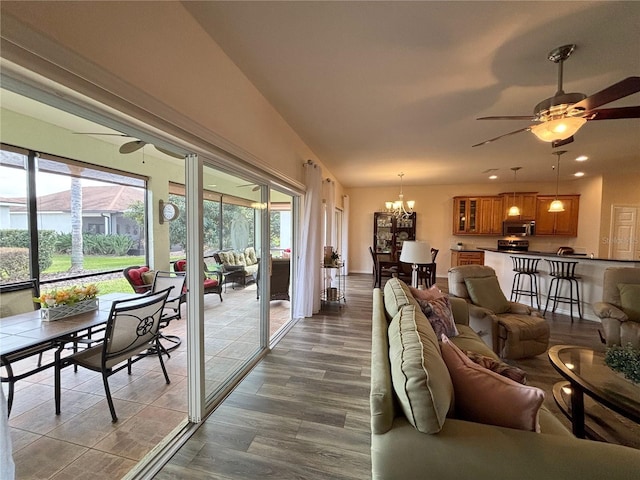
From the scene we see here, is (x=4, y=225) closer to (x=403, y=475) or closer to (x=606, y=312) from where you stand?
(x=403, y=475)

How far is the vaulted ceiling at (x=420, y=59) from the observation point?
1699 millimetres

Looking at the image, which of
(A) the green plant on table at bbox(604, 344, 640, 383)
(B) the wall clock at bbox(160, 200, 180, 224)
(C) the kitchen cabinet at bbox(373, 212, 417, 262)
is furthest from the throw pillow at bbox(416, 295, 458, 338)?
(C) the kitchen cabinet at bbox(373, 212, 417, 262)

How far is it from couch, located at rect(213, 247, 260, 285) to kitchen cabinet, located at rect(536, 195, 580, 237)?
25.3ft

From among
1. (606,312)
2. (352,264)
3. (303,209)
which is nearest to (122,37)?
(303,209)

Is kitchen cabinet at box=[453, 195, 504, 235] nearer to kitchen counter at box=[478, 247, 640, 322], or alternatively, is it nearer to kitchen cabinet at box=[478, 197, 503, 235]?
kitchen cabinet at box=[478, 197, 503, 235]

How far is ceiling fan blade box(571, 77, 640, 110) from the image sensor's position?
1741 mm

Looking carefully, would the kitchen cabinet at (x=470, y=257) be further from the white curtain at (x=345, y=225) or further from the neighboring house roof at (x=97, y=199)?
the neighboring house roof at (x=97, y=199)

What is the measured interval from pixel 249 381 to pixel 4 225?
330 centimetres

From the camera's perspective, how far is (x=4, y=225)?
308 cm

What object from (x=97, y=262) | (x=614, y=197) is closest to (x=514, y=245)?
(x=614, y=197)

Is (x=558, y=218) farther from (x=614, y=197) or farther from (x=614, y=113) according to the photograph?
(x=614, y=113)

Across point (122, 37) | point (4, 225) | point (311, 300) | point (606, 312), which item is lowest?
point (311, 300)

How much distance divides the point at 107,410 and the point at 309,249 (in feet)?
9.43

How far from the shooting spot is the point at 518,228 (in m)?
7.33
